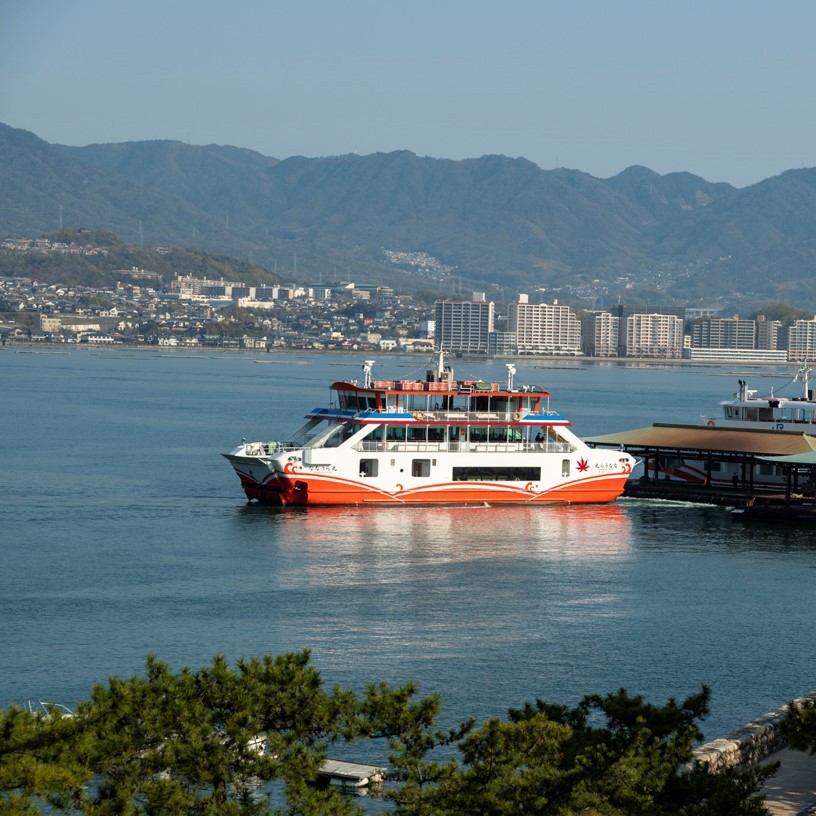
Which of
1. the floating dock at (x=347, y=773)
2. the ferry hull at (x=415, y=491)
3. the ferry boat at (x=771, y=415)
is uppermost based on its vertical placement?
the ferry boat at (x=771, y=415)

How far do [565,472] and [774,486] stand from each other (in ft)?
26.5

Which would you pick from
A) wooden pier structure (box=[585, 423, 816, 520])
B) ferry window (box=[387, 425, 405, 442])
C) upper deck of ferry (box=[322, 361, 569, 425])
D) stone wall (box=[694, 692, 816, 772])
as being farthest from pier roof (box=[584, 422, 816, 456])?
stone wall (box=[694, 692, 816, 772])

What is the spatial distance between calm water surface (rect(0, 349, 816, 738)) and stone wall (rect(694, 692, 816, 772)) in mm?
3763

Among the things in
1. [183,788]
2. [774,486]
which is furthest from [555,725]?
[774,486]

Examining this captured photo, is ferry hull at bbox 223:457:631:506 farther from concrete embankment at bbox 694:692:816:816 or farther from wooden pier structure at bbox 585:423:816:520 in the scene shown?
concrete embankment at bbox 694:692:816:816

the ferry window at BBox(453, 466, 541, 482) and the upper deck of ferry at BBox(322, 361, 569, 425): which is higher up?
the upper deck of ferry at BBox(322, 361, 569, 425)

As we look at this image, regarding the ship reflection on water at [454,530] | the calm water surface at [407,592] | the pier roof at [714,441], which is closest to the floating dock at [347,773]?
Answer: the calm water surface at [407,592]

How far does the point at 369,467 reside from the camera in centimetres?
4616

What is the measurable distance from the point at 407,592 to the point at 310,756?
61.0 feet

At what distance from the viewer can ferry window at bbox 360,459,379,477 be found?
151 feet

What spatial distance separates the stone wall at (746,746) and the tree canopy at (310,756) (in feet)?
7.63

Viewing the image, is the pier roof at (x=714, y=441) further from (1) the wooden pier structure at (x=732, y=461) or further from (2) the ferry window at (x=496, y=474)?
(2) the ferry window at (x=496, y=474)

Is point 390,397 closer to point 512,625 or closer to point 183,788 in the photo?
point 512,625

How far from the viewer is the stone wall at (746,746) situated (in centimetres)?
1862
